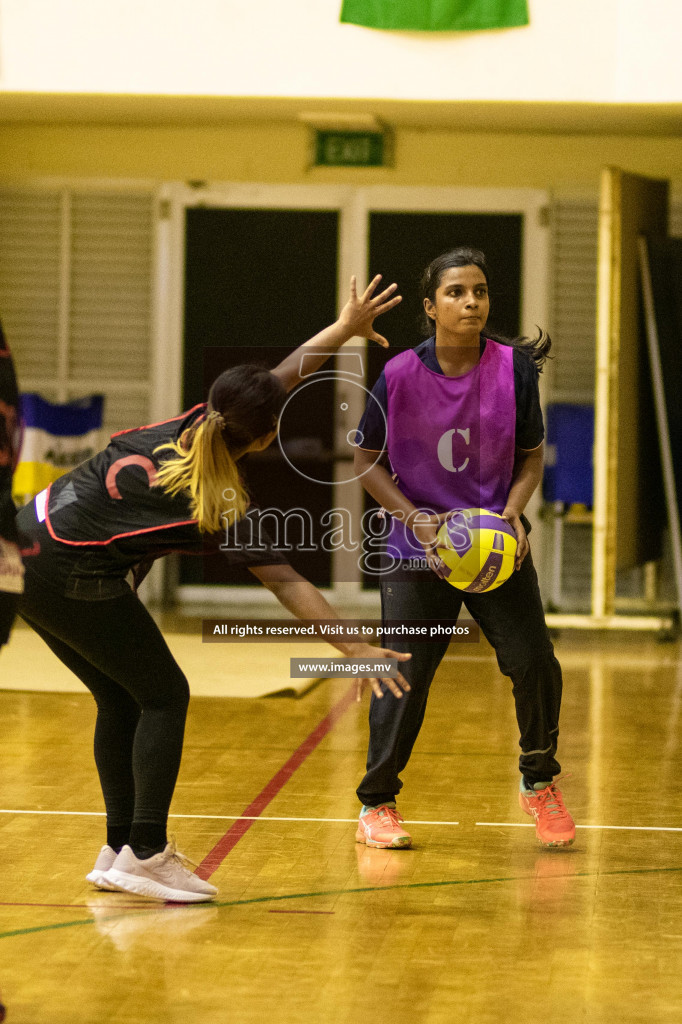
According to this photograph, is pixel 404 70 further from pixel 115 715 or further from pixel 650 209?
pixel 115 715

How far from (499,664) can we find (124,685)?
99 centimetres

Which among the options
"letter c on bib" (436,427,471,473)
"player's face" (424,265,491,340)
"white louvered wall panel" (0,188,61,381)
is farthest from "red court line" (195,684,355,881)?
"white louvered wall panel" (0,188,61,381)

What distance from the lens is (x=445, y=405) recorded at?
3336 mm

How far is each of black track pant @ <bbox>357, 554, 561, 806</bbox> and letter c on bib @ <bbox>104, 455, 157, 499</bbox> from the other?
2.95 feet

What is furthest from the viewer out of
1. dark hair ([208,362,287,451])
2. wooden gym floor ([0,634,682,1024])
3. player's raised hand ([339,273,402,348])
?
player's raised hand ([339,273,402,348])

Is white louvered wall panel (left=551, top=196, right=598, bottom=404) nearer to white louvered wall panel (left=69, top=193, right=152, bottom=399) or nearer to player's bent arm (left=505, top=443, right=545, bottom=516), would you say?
white louvered wall panel (left=69, top=193, right=152, bottom=399)

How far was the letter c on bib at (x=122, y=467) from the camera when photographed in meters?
2.69

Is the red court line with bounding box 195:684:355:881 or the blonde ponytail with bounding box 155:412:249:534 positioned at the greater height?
the blonde ponytail with bounding box 155:412:249:534

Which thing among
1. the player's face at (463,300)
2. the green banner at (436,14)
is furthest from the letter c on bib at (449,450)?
the green banner at (436,14)

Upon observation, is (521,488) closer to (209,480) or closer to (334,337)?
(334,337)

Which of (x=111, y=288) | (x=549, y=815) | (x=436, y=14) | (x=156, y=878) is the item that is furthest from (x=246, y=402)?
(x=111, y=288)

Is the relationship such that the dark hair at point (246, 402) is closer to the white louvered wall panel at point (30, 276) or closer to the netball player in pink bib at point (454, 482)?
the netball player in pink bib at point (454, 482)

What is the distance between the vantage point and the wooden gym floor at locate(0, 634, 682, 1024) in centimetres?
240

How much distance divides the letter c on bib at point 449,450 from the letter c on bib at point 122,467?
0.90 meters
